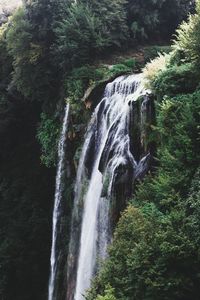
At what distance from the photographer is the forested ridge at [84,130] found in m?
7.44

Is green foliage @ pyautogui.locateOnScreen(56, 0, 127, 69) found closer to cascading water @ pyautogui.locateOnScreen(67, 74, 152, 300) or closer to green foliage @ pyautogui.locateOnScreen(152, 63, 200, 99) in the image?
cascading water @ pyautogui.locateOnScreen(67, 74, 152, 300)

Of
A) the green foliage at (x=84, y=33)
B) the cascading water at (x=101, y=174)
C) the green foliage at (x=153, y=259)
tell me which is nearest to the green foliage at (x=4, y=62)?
the green foliage at (x=84, y=33)

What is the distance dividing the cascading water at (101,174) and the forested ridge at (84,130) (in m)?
0.62

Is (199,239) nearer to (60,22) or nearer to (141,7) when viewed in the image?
(60,22)

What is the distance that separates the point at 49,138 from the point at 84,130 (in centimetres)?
395

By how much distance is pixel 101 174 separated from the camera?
40.5ft

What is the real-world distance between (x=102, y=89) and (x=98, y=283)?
7.84m

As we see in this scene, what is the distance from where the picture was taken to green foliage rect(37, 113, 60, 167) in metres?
18.4

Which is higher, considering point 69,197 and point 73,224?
point 69,197

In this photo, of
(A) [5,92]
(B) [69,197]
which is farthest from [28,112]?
(B) [69,197]

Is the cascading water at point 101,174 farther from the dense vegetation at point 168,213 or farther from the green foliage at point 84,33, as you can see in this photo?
the green foliage at point 84,33

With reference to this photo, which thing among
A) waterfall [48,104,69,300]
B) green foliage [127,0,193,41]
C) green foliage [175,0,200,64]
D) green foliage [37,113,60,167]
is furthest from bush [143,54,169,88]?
green foliage [127,0,193,41]

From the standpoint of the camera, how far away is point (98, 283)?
873cm

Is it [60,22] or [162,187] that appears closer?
[162,187]
